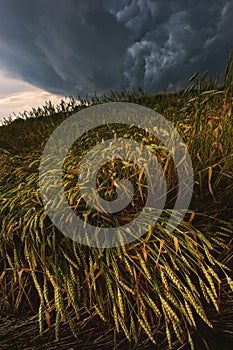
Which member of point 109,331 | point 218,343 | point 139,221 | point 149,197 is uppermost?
point 149,197

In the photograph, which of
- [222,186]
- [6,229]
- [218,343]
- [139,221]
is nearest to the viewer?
[218,343]

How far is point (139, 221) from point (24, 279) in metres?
0.68

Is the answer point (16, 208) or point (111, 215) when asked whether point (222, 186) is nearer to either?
point (111, 215)

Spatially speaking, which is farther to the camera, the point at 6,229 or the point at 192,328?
the point at 6,229

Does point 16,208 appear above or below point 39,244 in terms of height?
above

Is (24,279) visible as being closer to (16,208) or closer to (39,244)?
(39,244)

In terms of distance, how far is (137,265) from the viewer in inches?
58.8

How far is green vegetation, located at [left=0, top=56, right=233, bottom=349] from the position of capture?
4.65 feet

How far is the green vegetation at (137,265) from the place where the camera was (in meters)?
1.42

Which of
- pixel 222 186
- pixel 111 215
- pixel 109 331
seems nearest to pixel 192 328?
pixel 109 331

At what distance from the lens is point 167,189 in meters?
1.81

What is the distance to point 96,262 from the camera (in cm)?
148

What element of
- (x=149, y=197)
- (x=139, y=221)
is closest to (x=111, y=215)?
(x=139, y=221)

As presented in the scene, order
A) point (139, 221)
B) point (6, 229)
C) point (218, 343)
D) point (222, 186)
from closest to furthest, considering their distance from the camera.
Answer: point (218, 343) → point (139, 221) → point (6, 229) → point (222, 186)
